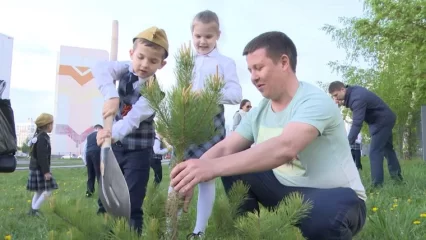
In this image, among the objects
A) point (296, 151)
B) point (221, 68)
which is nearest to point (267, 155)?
point (296, 151)

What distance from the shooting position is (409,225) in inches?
119

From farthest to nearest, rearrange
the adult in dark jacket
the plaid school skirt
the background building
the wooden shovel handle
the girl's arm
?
the background building
the plaid school skirt
the adult in dark jacket
the girl's arm
the wooden shovel handle

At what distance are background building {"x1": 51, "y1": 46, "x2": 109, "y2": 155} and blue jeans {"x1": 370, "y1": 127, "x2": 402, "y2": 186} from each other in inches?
783

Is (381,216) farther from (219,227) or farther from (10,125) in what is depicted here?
(10,125)

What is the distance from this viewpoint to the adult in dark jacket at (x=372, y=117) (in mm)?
5727

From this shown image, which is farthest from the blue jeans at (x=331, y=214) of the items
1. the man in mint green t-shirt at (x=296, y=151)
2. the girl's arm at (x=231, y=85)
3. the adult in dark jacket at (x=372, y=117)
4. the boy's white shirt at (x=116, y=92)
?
the adult in dark jacket at (x=372, y=117)

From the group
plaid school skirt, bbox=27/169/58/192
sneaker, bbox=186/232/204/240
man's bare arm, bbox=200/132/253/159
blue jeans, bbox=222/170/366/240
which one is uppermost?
man's bare arm, bbox=200/132/253/159

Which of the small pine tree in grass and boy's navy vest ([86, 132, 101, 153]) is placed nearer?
the small pine tree in grass

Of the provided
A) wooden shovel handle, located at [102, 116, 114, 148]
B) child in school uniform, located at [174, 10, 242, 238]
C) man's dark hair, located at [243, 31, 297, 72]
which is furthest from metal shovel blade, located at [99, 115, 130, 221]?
man's dark hair, located at [243, 31, 297, 72]

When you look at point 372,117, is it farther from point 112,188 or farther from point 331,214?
point 112,188

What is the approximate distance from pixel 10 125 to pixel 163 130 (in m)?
2.00

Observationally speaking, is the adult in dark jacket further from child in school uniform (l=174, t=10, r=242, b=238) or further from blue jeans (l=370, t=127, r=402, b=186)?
child in school uniform (l=174, t=10, r=242, b=238)

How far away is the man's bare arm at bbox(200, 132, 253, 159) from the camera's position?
2.17 meters

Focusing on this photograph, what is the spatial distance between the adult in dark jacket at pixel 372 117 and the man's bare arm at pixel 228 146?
372cm
